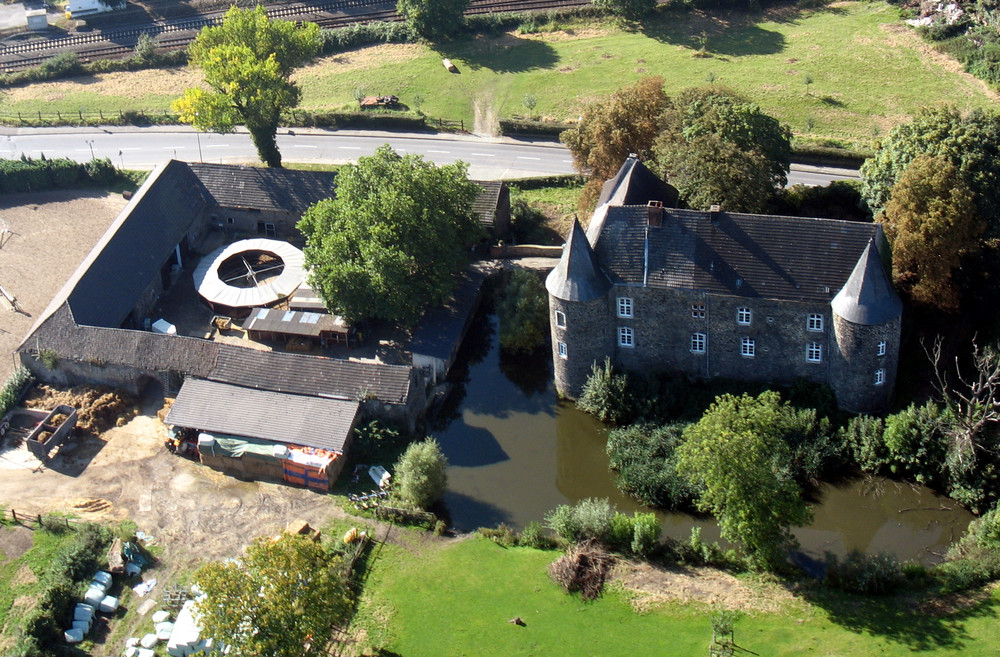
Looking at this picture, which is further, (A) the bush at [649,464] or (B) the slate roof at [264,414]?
(B) the slate roof at [264,414]

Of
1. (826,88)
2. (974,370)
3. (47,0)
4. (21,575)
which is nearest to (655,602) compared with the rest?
(974,370)

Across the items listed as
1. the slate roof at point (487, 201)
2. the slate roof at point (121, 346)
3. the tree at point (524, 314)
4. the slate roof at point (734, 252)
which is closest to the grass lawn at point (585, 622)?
the slate roof at point (734, 252)

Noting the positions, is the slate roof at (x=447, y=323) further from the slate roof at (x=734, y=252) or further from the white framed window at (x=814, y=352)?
the white framed window at (x=814, y=352)

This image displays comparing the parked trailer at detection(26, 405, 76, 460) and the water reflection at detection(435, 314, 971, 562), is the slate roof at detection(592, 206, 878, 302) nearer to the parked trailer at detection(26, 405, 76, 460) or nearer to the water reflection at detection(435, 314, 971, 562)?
the water reflection at detection(435, 314, 971, 562)

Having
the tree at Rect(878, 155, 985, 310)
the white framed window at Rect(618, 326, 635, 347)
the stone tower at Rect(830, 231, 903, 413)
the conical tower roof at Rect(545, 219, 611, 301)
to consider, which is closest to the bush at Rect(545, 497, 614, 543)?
the white framed window at Rect(618, 326, 635, 347)

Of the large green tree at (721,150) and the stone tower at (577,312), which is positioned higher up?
the large green tree at (721,150)

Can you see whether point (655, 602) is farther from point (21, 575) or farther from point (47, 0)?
point (47, 0)

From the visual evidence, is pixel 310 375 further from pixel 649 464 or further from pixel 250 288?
pixel 649 464
